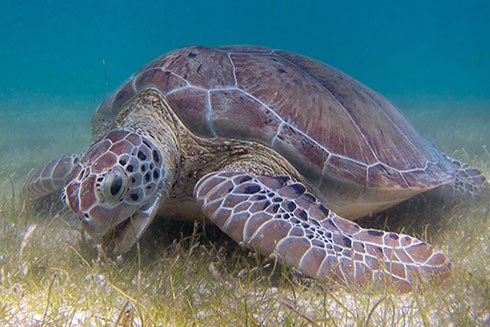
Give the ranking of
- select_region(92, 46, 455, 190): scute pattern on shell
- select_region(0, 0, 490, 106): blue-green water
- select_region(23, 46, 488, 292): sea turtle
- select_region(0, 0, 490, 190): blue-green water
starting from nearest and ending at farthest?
1. select_region(23, 46, 488, 292): sea turtle
2. select_region(92, 46, 455, 190): scute pattern on shell
3. select_region(0, 0, 490, 190): blue-green water
4. select_region(0, 0, 490, 106): blue-green water

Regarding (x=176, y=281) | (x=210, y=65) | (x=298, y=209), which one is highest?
(x=210, y=65)

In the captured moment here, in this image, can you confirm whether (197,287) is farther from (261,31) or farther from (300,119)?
(261,31)

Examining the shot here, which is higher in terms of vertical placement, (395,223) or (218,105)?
(218,105)

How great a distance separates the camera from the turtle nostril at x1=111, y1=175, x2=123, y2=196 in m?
1.78

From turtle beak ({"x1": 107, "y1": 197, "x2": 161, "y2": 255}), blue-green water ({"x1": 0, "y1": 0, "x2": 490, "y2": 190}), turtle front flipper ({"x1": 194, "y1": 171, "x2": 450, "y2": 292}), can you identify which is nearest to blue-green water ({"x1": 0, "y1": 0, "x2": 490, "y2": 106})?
blue-green water ({"x1": 0, "y1": 0, "x2": 490, "y2": 190})

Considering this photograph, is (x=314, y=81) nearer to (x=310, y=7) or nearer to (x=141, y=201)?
(x=141, y=201)

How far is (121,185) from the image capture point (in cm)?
181

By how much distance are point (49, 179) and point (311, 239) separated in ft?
8.23

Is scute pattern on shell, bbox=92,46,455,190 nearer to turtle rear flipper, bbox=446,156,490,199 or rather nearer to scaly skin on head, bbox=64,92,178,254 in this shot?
turtle rear flipper, bbox=446,156,490,199

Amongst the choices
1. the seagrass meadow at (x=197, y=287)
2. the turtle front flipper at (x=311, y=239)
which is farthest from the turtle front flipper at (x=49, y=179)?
the turtle front flipper at (x=311, y=239)

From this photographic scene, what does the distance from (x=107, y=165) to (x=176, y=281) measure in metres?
0.83

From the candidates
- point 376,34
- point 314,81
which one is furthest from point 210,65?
point 376,34

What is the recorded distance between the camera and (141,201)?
1934 mm

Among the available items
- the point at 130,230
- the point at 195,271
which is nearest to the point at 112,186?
Answer: the point at 130,230
